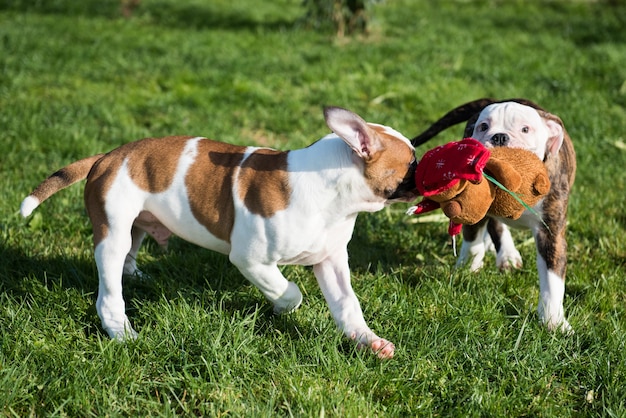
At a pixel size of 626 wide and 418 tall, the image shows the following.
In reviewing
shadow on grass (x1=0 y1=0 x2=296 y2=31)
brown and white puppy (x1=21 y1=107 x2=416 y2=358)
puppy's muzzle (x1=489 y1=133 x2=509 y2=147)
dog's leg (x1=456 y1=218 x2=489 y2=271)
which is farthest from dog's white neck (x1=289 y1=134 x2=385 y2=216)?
shadow on grass (x1=0 y1=0 x2=296 y2=31)

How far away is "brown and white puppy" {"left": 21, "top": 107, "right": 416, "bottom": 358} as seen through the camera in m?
3.11

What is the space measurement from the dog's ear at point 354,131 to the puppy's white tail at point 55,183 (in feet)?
4.75

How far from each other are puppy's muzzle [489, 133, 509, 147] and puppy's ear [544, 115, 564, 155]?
36cm

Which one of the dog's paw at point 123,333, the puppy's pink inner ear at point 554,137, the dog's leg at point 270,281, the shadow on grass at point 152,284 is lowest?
the shadow on grass at point 152,284

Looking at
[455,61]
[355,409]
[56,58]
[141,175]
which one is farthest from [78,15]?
[355,409]

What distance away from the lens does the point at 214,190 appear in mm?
3336

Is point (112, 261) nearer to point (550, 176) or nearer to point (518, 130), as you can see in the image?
point (518, 130)

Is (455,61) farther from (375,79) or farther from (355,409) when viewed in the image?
(355,409)

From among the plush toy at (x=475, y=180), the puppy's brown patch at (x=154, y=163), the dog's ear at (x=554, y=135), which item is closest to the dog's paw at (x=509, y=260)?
the dog's ear at (x=554, y=135)

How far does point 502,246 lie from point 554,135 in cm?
90

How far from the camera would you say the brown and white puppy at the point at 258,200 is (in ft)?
10.2

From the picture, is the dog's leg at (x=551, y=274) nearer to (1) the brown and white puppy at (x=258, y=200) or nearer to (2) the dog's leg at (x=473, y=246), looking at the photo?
(2) the dog's leg at (x=473, y=246)

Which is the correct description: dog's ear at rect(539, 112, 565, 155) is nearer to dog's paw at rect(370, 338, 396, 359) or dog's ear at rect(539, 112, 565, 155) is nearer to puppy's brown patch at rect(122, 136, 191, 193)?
dog's paw at rect(370, 338, 396, 359)

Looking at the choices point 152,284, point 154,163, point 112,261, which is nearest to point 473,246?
point 152,284
